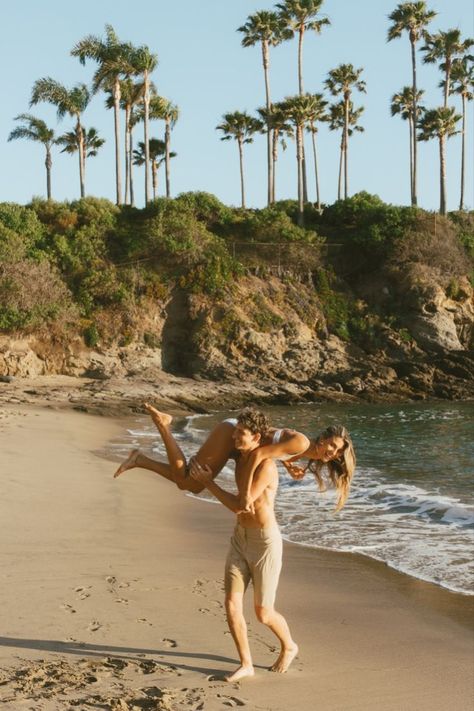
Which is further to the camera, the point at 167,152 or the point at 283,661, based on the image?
the point at 167,152

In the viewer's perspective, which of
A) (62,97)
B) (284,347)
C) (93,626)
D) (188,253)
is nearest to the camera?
(93,626)

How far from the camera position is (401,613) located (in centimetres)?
709

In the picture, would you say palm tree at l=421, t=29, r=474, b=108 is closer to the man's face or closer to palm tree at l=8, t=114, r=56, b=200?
palm tree at l=8, t=114, r=56, b=200

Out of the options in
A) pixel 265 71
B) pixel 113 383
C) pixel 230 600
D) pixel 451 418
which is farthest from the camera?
pixel 265 71

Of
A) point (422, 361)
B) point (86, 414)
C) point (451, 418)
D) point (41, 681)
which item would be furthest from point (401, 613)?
point (422, 361)

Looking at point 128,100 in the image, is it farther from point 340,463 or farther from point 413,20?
point 340,463

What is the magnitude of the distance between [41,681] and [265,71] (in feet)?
155

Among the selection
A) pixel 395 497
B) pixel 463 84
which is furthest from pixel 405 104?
pixel 395 497

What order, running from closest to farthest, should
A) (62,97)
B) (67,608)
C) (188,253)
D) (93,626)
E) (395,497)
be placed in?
(93,626), (67,608), (395,497), (188,253), (62,97)

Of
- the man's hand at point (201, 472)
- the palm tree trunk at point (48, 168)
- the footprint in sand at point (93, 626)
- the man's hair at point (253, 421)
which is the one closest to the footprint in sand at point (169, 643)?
the footprint in sand at point (93, 626)

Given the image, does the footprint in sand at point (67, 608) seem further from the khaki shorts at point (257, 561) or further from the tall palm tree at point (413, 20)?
the tall palm tree at point (413, 20)

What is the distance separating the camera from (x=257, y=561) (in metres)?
5.23

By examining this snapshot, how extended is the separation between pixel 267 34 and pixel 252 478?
1929 inches

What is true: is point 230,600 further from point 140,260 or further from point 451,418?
point 140,260
